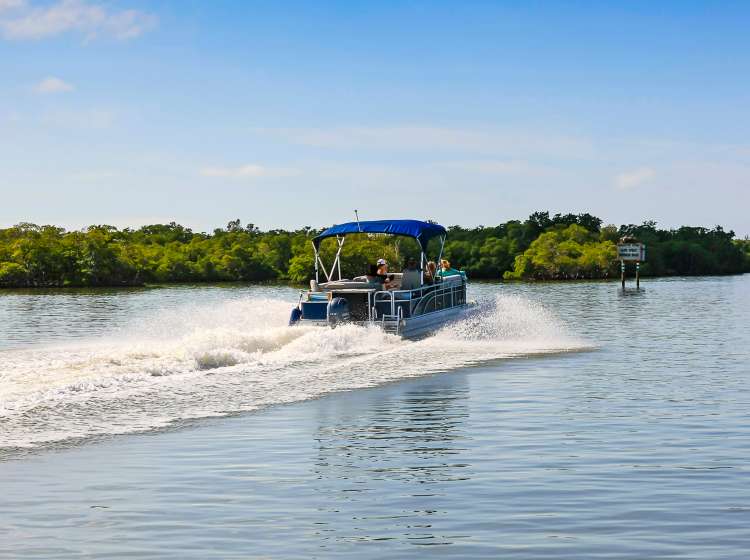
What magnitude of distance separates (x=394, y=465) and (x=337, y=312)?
15.7m

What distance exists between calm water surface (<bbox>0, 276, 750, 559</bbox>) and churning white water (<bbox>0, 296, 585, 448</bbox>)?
0.07m

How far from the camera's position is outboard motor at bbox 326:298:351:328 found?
28.9 metres

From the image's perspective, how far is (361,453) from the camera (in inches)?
566

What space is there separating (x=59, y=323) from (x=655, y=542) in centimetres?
4434

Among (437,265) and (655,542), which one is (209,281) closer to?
(437,265)

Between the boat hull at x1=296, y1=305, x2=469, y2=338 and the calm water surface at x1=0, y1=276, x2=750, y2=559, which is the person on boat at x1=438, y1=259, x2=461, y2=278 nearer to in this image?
Result: the boat hull at x1=296, y1=305, x2=469, y2=338

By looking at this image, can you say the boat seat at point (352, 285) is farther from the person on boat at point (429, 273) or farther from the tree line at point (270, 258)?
the tree line at point (270, 258)

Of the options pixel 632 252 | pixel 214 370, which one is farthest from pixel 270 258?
pixel 214 370

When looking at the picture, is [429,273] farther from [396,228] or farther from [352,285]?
[352,285]

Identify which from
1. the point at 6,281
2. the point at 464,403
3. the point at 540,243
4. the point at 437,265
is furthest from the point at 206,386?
the point at 540,243

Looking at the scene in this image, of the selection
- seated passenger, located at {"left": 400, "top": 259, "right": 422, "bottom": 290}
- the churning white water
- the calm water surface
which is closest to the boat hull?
the churning white water

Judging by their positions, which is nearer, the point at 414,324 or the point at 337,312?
the point at 337,312

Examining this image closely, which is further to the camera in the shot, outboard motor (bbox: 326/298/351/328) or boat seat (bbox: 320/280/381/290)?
boat seat (bbox: 320/280/381/290)

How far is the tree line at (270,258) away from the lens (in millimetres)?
140625
